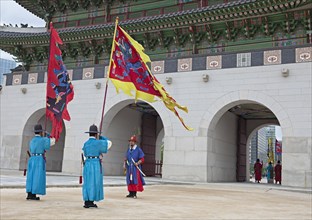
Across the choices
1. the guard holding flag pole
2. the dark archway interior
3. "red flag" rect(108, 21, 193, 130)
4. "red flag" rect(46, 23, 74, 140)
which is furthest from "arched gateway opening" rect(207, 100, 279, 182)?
"red flag" rect(46, 23, 74, 140)

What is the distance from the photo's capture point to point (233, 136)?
787 inches

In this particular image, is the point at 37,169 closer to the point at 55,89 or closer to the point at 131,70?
the point at 55,89

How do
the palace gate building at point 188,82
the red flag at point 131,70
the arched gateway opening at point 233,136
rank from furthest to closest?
the arched gateway opening at point 233,136
the palace gate building at point 188,82
the red flag at point 131,70

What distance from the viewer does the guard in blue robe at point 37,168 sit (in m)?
7.18

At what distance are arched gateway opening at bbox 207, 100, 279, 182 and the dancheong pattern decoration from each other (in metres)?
3.16

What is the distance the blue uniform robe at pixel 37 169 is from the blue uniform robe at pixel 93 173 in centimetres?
121

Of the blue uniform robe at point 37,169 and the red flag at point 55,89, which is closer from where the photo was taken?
the blue uniform robe at point 37,169

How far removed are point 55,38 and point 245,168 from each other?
15231 mm

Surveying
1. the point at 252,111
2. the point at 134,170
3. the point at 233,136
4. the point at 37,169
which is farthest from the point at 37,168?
the point at 252,111

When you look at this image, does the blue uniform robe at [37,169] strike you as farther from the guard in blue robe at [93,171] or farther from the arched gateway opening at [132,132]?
the arched gateway opening at [132,132]

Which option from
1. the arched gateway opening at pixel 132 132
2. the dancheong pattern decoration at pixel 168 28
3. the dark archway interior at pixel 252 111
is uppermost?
the dancheong pattern decoration at pixel 168 28

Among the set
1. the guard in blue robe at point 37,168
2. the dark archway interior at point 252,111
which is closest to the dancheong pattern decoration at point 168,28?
the dark archway interior at point 252,111

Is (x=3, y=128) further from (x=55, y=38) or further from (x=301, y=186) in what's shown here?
(x=301, y=186)

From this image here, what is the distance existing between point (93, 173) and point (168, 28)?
12166 mm
